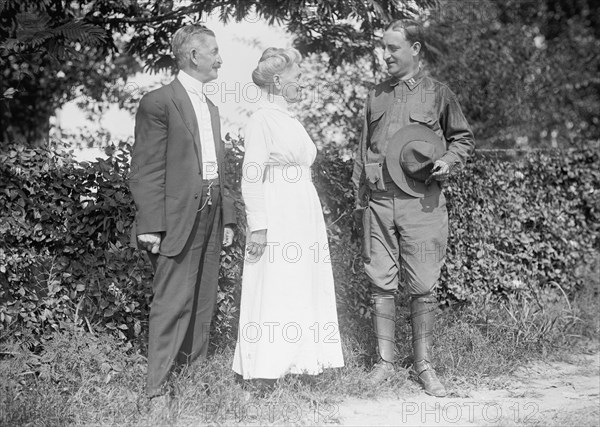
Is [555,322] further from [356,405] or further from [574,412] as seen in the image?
[356,405]

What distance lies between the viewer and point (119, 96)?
8.60 m

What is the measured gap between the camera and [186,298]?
392cm

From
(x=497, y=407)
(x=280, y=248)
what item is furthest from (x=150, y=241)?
(x=497, y=407)

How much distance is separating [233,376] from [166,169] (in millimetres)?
1374

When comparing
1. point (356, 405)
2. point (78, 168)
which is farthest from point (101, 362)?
point (356, 405)

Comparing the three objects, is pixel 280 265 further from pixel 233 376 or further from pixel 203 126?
pixel 203 126

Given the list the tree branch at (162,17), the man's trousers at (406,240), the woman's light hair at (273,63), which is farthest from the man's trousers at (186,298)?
the tree branch at (162,17)

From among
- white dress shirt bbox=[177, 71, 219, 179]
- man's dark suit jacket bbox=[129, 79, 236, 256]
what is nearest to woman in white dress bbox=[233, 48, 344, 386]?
white dress shirt bbox=[177, 71, 219, 179]

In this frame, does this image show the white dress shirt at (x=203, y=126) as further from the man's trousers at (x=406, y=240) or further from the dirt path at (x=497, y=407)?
the dirt path at (x=497, y=407)

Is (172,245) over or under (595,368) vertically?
over

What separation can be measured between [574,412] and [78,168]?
11.3 ft

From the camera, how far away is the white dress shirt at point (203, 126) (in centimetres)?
404

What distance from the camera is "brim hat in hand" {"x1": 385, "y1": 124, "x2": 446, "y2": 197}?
454cm

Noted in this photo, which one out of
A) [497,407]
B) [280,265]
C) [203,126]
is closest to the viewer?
[203,126]
